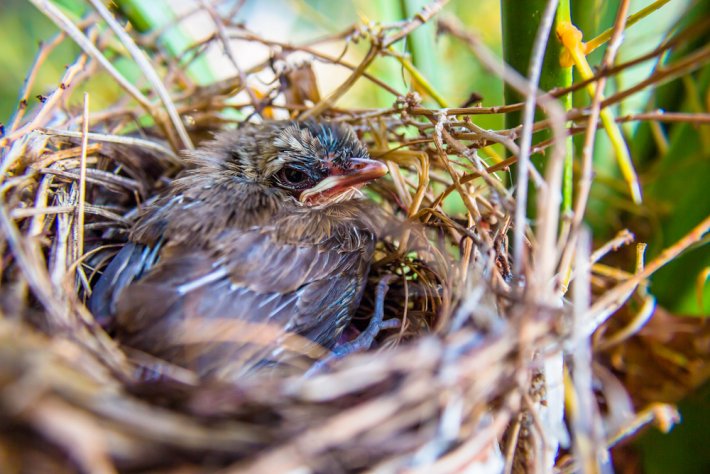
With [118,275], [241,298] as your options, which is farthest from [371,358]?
[118,275]

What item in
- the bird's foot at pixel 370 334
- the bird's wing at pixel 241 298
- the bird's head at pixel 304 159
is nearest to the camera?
the bird's wing at pixel 241 298

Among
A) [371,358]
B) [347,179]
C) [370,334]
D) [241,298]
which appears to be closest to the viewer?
[371,358]

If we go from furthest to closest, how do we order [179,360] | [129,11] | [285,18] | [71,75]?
[285,18] < [129,11] < [71,75] < [179,360]

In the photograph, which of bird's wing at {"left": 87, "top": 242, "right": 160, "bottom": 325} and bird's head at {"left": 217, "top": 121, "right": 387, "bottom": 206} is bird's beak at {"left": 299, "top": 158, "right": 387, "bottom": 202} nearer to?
bird's head at {"left": 217, "top": 121, "right": 387, "bottom": 206}

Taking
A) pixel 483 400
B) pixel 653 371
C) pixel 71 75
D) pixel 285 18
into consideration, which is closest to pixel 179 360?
pixel 483 400

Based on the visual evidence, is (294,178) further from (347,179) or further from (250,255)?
(250,255)

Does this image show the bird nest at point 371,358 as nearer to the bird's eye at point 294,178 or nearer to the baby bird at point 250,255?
the baby bird at point 250,255

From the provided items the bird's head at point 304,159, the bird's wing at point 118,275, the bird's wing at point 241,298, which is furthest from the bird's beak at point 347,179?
the bird's wing at point 118,275

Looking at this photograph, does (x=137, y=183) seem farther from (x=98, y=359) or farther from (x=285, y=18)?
(x=285, y=18)
